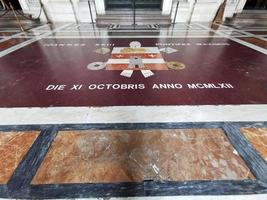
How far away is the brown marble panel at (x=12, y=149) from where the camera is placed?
3.97ft

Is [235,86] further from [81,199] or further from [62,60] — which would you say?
[62,60]

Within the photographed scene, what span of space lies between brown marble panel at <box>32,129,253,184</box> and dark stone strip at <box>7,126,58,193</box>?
46 millimetres

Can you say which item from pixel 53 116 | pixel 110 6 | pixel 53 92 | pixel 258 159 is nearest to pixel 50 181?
pixel 53 116

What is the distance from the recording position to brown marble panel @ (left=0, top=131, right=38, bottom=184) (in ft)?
3.97

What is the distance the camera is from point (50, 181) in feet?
3.72

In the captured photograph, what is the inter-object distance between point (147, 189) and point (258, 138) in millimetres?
1032

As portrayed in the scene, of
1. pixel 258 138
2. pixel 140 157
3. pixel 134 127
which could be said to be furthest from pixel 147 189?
pixel 258 138

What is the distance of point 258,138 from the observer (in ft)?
4.75

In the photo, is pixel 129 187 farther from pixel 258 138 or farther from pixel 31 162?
pixel 258 138

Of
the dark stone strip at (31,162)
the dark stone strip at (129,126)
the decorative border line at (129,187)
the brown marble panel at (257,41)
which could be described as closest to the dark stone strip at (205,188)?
the decorative border line at (129,187)

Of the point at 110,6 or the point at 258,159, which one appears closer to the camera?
the point at 258,159

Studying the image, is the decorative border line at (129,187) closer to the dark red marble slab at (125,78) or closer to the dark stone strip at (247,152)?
the dark stone strip at (247,152)

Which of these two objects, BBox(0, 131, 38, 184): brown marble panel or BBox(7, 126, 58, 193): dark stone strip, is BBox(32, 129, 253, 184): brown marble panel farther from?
BBox(0, 131, 38, 184): brown marble panel

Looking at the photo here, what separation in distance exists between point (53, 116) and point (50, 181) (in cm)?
72
